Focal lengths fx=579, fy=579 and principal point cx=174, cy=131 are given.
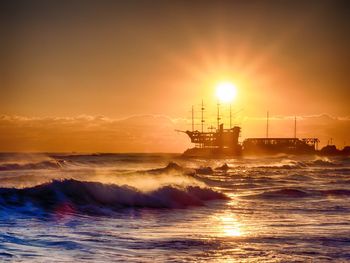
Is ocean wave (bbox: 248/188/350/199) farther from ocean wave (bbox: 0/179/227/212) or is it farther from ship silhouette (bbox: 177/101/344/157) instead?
ship silhouette (bbox: 177/101/344/157)

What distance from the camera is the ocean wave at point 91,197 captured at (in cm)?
2250

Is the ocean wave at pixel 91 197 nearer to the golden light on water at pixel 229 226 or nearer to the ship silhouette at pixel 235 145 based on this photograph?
the golden light on water at pixel 229 226

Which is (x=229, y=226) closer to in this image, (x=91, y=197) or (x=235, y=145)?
→ (x=91, y=197)

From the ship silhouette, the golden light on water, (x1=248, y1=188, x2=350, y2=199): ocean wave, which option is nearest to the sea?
the golden light on water

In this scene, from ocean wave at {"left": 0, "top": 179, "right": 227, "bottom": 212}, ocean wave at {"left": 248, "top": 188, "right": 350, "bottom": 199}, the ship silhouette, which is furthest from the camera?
the ship silhouette

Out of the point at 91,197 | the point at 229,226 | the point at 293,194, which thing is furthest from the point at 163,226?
the point at 293,194

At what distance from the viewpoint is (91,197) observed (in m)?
25.3

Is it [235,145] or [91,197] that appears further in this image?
[235,145]

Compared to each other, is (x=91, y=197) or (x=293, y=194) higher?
(x=91, y=197)

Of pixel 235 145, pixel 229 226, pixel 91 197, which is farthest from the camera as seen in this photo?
pixel 235 145

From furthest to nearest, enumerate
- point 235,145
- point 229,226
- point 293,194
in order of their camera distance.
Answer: point 235,145 → point 293,194 → point 229,226

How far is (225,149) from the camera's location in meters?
176

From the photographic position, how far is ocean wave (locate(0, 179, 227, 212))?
2250cm

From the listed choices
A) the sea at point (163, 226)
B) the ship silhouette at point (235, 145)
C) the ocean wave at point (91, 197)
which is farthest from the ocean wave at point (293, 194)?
the ship silhouette at point (235, 145)
